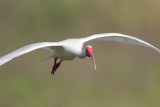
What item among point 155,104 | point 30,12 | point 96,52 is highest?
point 30,12

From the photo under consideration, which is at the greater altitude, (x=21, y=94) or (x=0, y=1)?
(x=0, y=1)

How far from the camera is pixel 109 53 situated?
11.1 metres

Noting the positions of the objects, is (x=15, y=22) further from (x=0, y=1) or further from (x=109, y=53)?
(x=109, y=53)

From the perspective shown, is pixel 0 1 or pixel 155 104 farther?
pixel 0 1

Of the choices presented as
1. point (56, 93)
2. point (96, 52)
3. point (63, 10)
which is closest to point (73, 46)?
point (56, 93)

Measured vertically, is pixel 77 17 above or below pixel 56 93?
above

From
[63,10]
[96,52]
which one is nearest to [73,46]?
[96,52]

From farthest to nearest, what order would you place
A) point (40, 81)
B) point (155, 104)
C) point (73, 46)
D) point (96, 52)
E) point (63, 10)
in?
point (63, 10), point (96, 52), point (40, 81), point (155, 104), point (73, 46)

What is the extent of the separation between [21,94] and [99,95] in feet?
3.51

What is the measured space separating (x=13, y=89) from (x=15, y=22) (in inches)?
86.1

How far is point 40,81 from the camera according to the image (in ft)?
32.8

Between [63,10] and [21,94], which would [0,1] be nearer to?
[63,10]

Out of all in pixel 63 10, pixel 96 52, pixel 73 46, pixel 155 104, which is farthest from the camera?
pixel 63 10

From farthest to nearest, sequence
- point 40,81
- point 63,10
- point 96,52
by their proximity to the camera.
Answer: point 63,10, point 96,52, point 40,81
